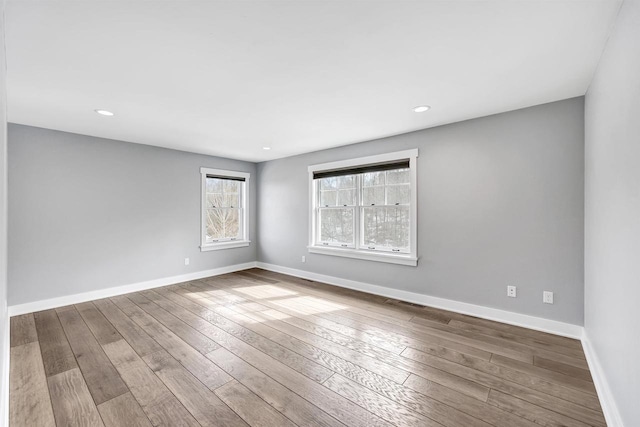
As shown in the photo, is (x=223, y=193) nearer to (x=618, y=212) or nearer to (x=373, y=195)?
(x=373, y=195)

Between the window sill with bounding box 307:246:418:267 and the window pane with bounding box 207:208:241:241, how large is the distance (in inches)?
70.6

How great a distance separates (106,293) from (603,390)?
5.50 metres

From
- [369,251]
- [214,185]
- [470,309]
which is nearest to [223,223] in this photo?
[214,185]

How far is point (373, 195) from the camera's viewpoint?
430cm

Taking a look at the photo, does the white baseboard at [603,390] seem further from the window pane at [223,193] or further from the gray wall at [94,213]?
the window pane at [223,193]

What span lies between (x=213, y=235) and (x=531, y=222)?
5.05 m

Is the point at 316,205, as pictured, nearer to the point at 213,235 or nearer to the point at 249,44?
the point at 213,235

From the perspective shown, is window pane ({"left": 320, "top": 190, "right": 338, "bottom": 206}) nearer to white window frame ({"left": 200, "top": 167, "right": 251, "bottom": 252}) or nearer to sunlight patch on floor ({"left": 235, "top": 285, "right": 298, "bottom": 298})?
sunlight patch on floor ({"left": 235, "top": 285, "right": 298, "bottom": 298})

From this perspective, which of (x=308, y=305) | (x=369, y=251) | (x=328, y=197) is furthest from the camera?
(x=328, y=197)

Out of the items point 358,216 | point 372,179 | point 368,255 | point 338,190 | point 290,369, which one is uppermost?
point 372,179

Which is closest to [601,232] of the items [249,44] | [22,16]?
[249,44]

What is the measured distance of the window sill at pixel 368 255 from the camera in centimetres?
377

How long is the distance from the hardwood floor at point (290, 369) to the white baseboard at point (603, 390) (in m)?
0.05

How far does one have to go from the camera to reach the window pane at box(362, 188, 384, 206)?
4199mm
